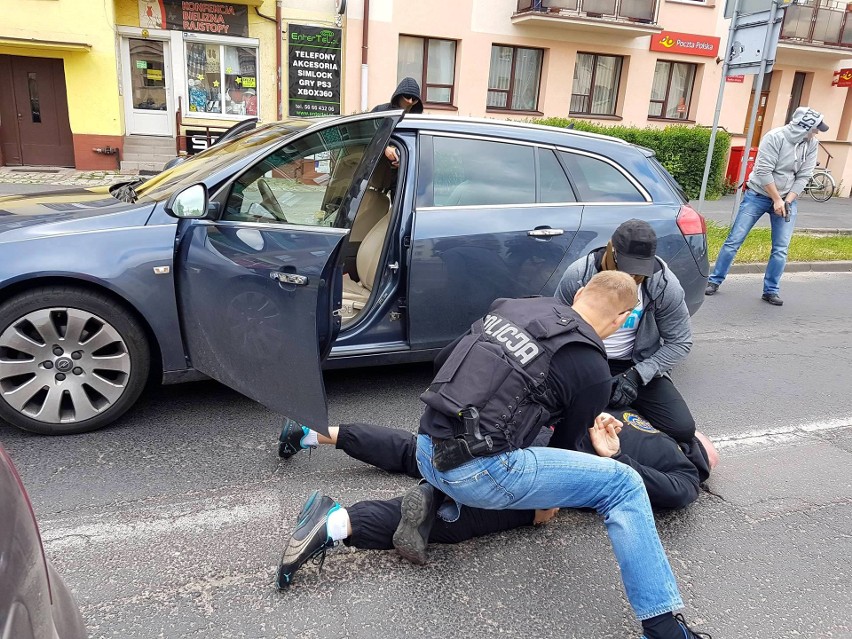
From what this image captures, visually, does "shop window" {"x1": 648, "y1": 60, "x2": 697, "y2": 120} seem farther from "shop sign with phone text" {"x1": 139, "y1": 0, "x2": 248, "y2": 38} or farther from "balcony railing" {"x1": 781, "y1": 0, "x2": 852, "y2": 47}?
"shop sign with phone text" {"x1": 139, "y1": 0, "x2": 248, "y2": 38}

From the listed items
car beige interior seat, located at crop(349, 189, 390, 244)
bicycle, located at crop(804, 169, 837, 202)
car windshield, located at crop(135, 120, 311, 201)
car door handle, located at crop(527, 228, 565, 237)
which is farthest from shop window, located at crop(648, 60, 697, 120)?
car windshield, located at crop(135, 120, 311, 201)

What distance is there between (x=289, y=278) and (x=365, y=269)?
132 cm

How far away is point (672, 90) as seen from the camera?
19.3 meters

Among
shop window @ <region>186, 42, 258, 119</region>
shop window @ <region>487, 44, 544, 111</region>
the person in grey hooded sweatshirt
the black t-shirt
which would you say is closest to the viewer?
the black t-shirt

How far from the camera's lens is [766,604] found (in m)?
2.38


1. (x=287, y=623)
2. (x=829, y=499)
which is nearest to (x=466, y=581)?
(x=287, y=623)

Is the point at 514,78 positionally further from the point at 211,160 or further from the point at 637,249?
the point at 637,249

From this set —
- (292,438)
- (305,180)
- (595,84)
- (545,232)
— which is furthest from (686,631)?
(595,84)

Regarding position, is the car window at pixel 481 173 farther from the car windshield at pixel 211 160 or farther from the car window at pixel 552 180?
the car windshield at pixel 211 160

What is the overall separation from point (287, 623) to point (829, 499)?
2.59 metres

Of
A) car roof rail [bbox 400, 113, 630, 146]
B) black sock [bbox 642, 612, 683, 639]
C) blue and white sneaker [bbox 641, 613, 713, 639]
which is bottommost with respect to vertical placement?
blue and white sneaker [bbox 641, 613, 713, 639]

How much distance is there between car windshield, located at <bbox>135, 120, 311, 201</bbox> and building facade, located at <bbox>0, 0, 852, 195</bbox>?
9.87 meters

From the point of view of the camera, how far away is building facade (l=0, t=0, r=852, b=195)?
46.5 feet

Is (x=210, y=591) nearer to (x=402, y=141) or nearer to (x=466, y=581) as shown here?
(x=466, y=581)
